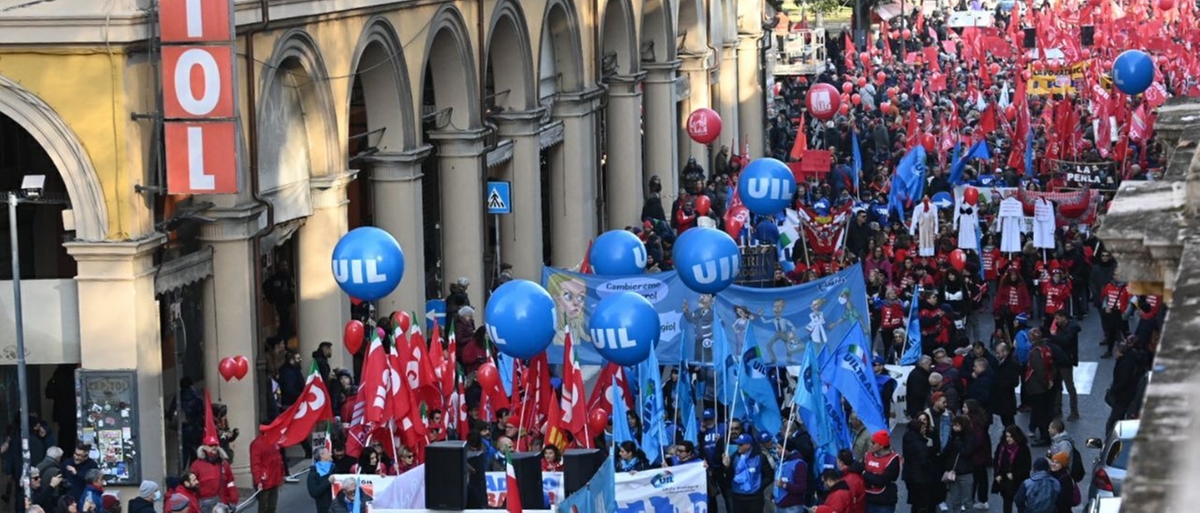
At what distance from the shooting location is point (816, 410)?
18.3 meters

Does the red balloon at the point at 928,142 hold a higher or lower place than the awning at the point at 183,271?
higher

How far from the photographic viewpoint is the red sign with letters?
19.1m

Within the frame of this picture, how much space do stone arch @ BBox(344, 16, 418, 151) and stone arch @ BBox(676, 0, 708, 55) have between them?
17.2 metres

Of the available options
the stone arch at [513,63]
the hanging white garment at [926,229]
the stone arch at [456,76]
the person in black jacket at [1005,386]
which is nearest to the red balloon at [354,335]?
the person in black jacket at [1005,386]

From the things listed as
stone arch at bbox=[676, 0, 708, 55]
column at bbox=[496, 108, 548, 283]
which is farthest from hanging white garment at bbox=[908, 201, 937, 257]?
stone arch at bbox=[676, 0, 708, 55]

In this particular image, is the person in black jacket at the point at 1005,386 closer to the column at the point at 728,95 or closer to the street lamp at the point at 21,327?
the street lamp at the point at 21,327

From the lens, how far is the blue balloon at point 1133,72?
1329 inches

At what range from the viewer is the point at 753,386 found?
62.0 feet

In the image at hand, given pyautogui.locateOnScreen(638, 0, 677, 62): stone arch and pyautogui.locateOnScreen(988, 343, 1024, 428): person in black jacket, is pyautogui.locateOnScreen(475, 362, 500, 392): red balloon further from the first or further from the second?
pyautogui.locateOnScreen(638, 0, 677, 62): stone arch

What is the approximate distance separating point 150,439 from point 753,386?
17.5ft

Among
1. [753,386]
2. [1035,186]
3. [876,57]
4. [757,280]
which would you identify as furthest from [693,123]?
[876,57]

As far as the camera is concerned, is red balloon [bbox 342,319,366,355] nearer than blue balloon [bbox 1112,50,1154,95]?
Yes

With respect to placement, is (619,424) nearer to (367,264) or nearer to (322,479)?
(322,479)

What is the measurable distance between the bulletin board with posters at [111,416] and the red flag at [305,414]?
1.44 metres
